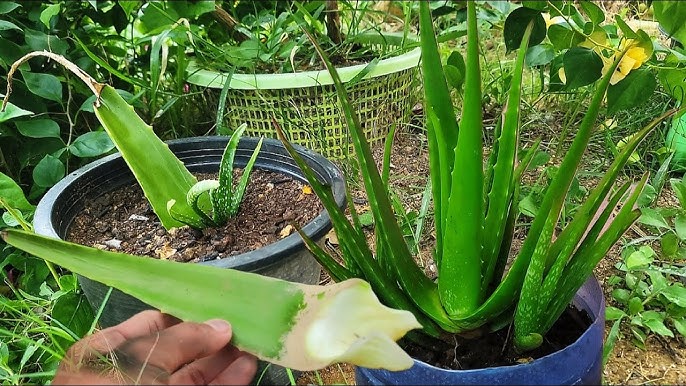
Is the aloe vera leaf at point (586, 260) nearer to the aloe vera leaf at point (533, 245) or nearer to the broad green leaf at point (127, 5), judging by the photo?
the aloe vera leaf at point (533, 245)

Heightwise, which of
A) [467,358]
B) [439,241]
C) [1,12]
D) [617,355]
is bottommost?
[617,355]

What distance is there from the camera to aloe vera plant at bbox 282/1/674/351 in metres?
0.58

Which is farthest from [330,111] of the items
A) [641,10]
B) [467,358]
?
[641,10]

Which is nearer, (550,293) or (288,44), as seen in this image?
(550,293)

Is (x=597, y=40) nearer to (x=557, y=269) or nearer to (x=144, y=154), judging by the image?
(x=557, y=269)

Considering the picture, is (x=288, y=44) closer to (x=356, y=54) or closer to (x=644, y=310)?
(x=356, y=54)

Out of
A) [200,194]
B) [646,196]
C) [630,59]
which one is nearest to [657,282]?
[646,196]

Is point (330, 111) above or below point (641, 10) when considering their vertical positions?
above

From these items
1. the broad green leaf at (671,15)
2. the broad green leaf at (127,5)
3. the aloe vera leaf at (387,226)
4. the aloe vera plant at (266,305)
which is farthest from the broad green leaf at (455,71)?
the broad green leaf at (127,5)

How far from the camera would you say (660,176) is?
115cm

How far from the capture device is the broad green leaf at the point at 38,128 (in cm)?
108

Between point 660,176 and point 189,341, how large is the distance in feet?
3.00

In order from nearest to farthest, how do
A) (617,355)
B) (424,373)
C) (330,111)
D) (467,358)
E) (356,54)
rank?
(424,373), (467,358), (617,355), (330,111), (356,54)

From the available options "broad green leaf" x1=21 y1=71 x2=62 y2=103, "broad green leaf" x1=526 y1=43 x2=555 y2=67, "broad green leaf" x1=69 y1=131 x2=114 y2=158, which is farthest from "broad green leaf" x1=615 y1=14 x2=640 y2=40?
"broad green leaf" x1=21 y1=71 x2=62 y2=103
